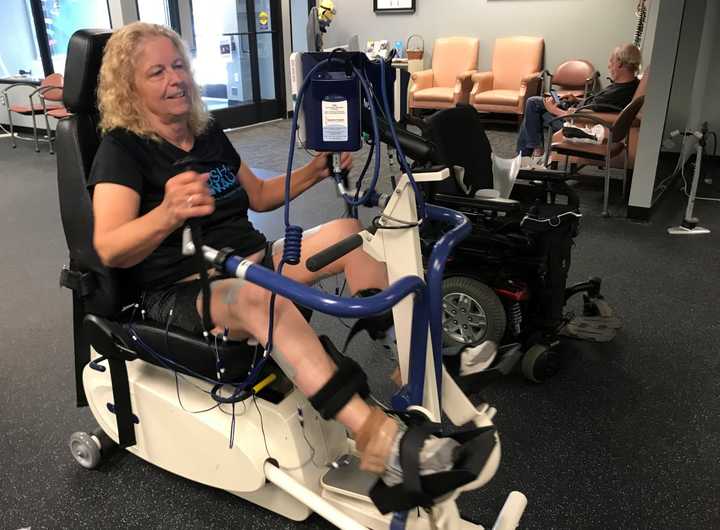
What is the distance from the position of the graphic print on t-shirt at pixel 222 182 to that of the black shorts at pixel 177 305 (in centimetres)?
25

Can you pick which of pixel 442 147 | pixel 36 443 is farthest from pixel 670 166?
pixel 36 443

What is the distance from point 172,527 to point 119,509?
176 mm

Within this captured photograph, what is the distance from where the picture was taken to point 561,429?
194cm

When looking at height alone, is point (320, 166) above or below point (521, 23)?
below

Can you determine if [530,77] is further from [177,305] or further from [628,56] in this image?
[177,305]

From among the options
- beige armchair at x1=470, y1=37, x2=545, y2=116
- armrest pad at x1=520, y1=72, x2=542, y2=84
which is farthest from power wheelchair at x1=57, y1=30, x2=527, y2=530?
armrest pad at x1=520, y1=72, x2=542, y2=84

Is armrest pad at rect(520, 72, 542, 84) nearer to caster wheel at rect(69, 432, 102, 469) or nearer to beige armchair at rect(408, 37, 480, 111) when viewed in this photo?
beige armchair at rect(408, 37, 480, 111)

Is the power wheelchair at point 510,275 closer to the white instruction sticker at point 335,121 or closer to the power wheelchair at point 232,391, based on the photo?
the power wheelchair at point 232,391

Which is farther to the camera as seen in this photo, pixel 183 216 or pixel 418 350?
pixel 418 350

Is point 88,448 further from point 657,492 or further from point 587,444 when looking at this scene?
point 657,492

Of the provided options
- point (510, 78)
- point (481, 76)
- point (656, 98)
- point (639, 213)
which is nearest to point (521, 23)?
point (510, 78)

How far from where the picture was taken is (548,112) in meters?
4.66

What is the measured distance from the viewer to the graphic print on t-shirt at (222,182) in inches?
63.9

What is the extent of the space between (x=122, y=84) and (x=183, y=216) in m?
0.51
